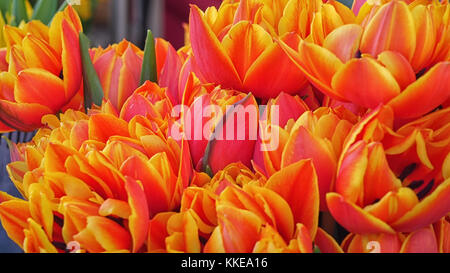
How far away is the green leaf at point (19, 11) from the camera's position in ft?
1.54

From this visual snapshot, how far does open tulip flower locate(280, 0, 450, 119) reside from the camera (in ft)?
0.84

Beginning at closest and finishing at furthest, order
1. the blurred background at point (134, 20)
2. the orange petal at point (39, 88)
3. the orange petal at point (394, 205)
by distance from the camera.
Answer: the orange petal at point (394, 205) < the orange petal at point (39, 88) < the blurred background at point (134, 20)

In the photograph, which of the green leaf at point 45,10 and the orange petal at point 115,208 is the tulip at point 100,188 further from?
the green leaf at point 45,10

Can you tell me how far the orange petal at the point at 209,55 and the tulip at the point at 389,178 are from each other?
0.09 metres

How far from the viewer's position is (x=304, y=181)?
0.26m

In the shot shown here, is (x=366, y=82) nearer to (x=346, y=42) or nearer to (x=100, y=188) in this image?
(x=346, y=42)

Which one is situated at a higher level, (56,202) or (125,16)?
(125,16)

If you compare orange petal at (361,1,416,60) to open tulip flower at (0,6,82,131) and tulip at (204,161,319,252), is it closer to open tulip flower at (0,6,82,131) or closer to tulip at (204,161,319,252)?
tulip at (204,161,319,252)

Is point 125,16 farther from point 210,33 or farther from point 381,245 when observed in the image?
point 381,245

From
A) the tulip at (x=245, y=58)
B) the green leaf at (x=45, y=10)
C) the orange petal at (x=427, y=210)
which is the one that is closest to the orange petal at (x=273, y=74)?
the tulip at (x=245, y=58)

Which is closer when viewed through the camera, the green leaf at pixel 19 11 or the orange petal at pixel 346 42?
the orange petal at pixel 346 42

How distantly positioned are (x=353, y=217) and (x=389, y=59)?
0.07 meters
